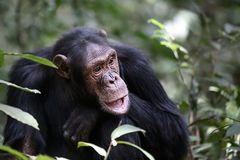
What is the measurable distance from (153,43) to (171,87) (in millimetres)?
674

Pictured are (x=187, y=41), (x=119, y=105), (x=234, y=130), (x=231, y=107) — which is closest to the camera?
(x=234, y=130)

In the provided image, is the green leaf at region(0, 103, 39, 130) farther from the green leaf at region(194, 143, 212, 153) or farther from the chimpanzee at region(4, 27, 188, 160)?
the green leaf at region(194, 143, 212, 153)

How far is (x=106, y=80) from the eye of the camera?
15.0 feet

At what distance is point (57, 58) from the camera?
4.77 m

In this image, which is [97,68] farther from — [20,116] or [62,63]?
[20,116]

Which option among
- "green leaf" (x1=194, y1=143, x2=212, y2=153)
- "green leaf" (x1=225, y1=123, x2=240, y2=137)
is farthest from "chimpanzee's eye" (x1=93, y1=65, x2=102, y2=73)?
"green leaf" (x1=225, y1=123, x2=240, y2=137)

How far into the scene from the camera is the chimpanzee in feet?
15.2

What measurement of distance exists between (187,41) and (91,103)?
2542mm

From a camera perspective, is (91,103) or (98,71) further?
(91,103)

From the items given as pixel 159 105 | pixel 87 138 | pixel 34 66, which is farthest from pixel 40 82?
pixel 159 105

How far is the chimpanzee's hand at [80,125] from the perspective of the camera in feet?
15.2

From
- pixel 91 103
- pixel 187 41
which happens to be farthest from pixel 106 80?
pixel 187 41

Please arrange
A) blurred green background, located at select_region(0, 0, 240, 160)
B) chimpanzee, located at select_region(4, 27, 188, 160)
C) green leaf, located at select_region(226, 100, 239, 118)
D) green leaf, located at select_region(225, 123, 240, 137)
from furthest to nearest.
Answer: blurred green background, located at select_region(0, 0, 240, 160) < green leaf, located at select_region(226, 100, 239, 118) < chimpanzee, located at select_region(4, 27, 188, 160) < green leaf, located at select_region(225, 123, 240, 137)

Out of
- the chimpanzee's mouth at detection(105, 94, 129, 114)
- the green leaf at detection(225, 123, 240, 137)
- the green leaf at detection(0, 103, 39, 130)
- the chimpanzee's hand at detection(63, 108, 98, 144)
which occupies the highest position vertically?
the green leaf at detection(0, 103, 39, 130)
